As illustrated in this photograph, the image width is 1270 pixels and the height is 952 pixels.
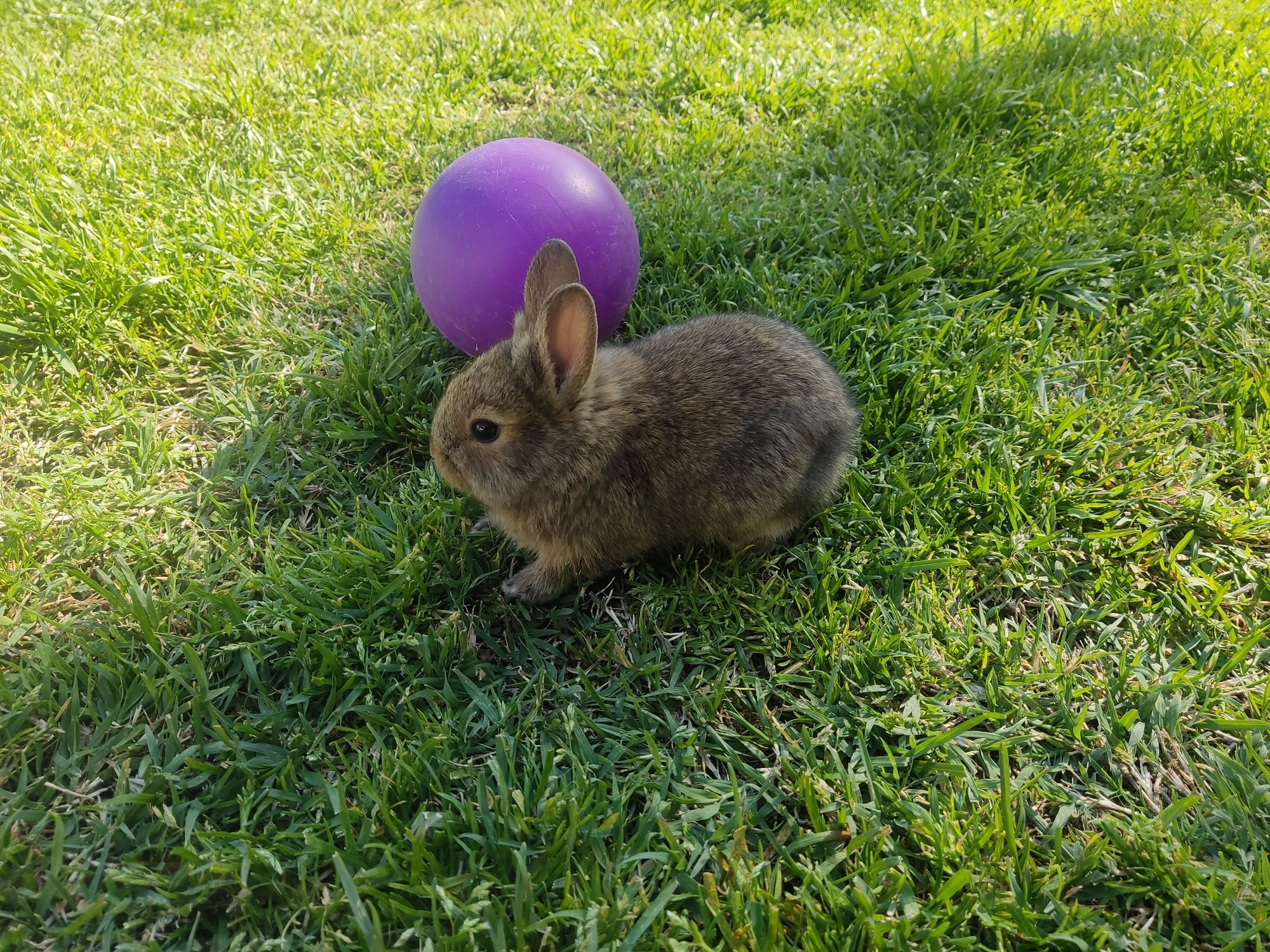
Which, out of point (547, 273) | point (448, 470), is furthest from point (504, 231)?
point (448, 470)

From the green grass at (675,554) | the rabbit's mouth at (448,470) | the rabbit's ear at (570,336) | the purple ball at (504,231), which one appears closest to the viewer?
the green grass at (675,554)

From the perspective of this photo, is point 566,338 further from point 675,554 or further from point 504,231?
point 675,554

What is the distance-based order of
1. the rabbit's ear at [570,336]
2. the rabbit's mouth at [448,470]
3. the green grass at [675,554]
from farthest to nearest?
the rabbit's mouth at [448,470] < the rabbit's ear at [570,336] < the green grass at [675,554]

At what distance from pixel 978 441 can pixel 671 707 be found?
1.84 meters

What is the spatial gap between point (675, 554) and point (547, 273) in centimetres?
126

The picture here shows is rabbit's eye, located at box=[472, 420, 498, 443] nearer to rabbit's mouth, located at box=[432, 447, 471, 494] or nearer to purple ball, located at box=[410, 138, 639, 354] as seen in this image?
rabbit's mouth, located at box=[432, 447, 471, 494]

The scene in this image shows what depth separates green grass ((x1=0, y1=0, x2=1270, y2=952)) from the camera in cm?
236

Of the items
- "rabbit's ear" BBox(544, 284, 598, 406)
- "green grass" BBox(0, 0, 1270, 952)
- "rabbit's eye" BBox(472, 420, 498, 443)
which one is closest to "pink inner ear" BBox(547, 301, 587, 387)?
"rabbit's ear" BBox(544, 284, 598, 406)

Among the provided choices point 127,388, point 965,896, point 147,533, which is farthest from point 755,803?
point 127,388

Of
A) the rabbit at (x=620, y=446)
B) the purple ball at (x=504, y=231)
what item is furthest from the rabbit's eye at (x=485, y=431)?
the purple ball at (x=504, y=231)

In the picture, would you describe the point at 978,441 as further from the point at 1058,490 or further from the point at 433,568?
the point at 433,568

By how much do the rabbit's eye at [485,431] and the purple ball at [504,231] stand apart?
0.59 meters

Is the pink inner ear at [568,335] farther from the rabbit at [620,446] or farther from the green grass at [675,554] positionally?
the green grass at [675,554]

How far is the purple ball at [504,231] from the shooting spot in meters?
3.21
